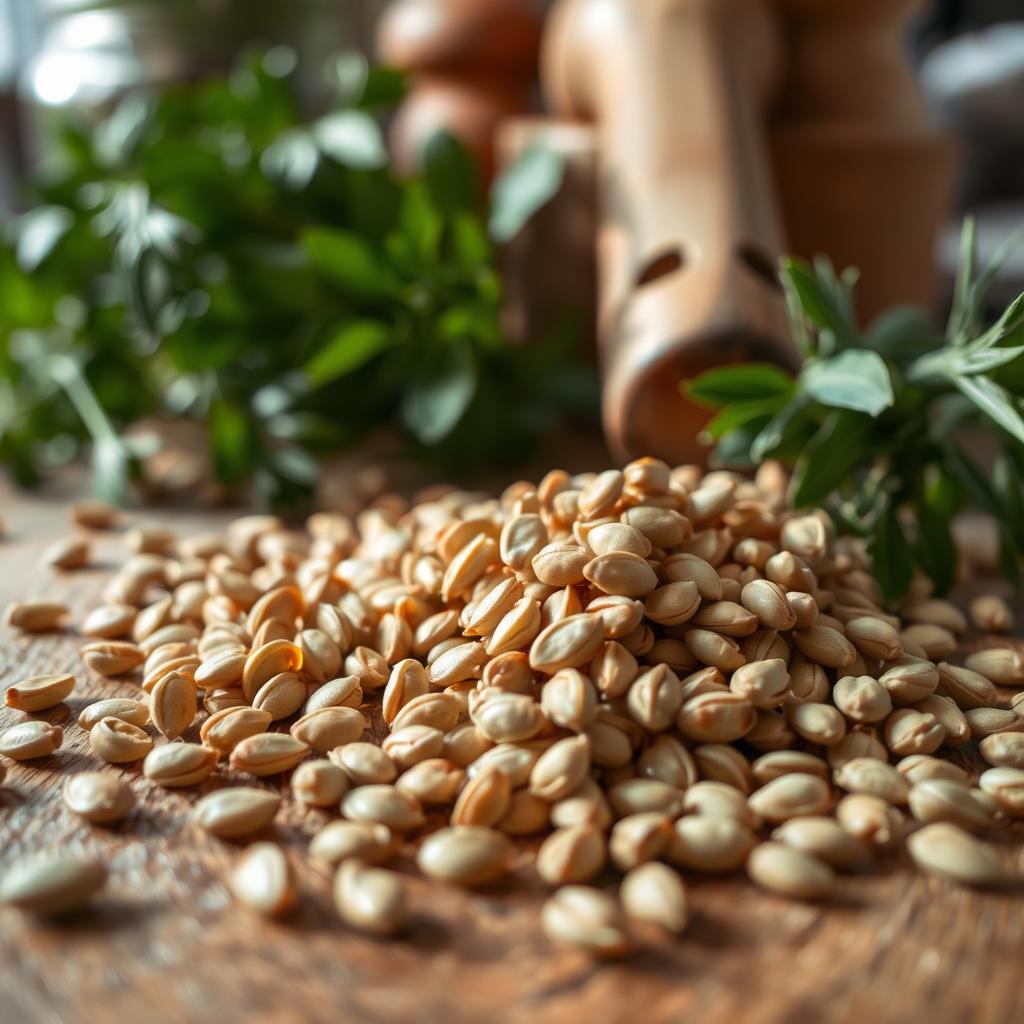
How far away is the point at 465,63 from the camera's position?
1276mm

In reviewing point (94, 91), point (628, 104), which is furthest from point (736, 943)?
point (94, 91)

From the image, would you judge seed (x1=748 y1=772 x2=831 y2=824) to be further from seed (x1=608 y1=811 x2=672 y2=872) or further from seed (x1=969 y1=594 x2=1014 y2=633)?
seed (x1=969 y1=594 x2=1014 y2=633)

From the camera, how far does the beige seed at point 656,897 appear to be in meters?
0.45

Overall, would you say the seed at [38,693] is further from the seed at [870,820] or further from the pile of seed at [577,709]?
the seed at [870,820]

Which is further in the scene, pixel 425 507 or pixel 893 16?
pixel 893 16

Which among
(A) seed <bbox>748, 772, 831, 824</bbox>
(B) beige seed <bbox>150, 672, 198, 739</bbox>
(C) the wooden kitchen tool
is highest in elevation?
(C) the wooden kitchen tool

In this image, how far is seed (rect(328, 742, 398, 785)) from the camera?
55cm

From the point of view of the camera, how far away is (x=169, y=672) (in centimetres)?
64

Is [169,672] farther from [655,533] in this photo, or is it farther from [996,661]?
[996,661]

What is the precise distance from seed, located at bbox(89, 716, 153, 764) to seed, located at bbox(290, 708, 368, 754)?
0.27ft

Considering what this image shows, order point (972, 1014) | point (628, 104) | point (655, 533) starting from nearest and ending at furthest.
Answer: point (972, 1014) < point (655, 533) < point (628, 104)

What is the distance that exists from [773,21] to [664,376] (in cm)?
44

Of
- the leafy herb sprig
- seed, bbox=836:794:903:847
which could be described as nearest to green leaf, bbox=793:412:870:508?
the leafy herb sprig

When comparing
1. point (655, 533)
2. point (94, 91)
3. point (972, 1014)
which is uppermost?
point (94, 91)
